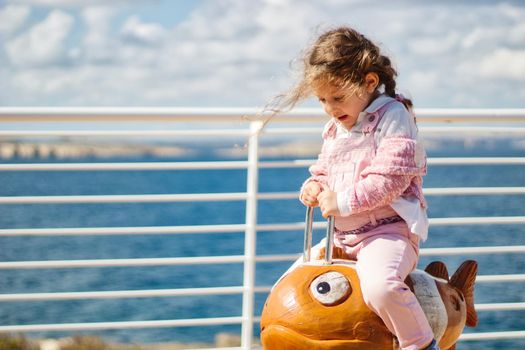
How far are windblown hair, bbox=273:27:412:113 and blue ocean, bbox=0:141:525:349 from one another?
91.3 inches

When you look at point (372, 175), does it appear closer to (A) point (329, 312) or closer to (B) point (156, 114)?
(A) point (329, 312)

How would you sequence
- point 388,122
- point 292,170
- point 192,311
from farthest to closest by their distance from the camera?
point 292,170
point 192,311
point 388,122

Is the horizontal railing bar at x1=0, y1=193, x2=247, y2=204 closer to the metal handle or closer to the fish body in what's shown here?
the metal handle

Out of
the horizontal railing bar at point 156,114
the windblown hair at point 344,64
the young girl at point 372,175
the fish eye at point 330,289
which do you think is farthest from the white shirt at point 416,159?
the horizontal railing bar at point 156,114

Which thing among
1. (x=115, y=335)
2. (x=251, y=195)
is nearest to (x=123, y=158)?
(x=115, y=335)

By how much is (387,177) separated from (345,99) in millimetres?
289

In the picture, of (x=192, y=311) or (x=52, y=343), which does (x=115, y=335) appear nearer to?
(x=192, y=311)

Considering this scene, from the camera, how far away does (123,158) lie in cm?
8581

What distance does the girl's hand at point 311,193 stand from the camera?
106 inches

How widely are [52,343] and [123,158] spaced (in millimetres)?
76772

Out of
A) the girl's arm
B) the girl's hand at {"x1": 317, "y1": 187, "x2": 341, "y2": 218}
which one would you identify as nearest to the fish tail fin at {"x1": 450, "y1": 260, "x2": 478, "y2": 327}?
the girl's arm

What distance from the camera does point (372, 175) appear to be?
2561mm

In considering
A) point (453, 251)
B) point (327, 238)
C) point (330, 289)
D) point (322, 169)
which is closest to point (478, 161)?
point (453, 251)

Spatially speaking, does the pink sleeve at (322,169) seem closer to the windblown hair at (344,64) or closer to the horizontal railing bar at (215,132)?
the windblown hair at (344,64)
